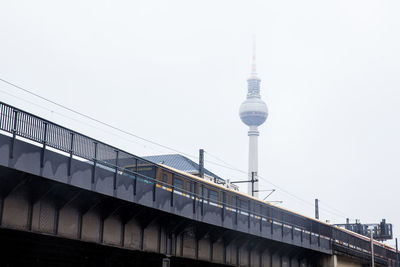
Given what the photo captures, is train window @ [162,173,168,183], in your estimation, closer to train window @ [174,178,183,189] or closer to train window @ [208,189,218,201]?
train window @ [174,178,183,189]

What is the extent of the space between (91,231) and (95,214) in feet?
2.61

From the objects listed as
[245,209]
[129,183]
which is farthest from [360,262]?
[129,183]

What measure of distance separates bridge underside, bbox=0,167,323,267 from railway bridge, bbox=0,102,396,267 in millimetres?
39

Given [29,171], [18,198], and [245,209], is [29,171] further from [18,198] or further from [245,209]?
[245,209]

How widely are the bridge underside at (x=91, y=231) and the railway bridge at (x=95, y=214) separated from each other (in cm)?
4

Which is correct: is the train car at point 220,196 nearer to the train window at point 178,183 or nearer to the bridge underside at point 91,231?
the train window at point 178,183

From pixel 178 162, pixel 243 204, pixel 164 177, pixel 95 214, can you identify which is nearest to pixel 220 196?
pixel 243 204

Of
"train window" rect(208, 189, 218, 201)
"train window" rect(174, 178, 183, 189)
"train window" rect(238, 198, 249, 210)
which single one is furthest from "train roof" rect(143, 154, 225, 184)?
"train window" rect(174, 178, 183, 189)

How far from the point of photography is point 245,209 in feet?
129

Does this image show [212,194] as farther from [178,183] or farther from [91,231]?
[91,231]

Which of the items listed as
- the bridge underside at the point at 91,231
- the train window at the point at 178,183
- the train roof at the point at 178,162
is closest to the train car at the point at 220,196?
the train window at the point at 178,183

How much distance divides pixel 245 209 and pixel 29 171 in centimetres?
2138

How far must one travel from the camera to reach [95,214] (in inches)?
998

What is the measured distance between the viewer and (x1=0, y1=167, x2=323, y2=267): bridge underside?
21297 mm
